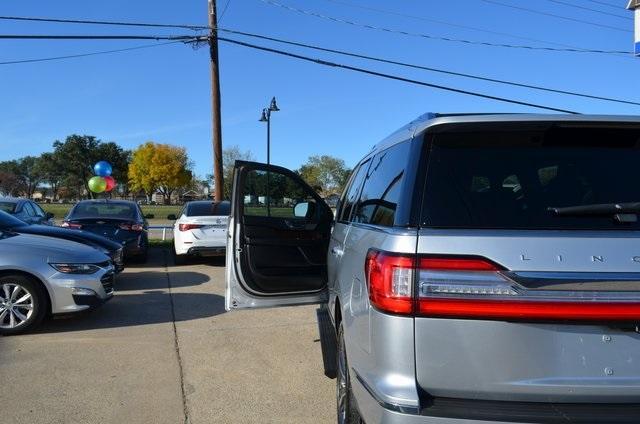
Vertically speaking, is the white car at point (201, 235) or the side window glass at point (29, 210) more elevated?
the side window glass at point (29, 210)

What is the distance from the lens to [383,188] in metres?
3.26

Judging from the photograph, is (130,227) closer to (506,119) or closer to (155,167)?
(506,119)

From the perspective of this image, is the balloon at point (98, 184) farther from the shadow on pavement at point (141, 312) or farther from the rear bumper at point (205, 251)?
the shadow on pavement at point (141, 312)

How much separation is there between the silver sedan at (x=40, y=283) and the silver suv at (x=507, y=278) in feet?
16.0

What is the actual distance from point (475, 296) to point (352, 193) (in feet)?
7.81

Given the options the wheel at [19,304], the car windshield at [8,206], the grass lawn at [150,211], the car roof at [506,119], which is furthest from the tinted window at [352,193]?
the grass lawn at [150,211]

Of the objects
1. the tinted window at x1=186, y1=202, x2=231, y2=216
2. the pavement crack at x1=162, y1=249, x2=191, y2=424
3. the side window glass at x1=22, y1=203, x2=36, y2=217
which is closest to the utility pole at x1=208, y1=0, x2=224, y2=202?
the tinted window at x1=186, y1=202, x2=231, y2=216

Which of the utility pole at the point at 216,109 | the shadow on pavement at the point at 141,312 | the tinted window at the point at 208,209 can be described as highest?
the utility pole at the point at 216,109

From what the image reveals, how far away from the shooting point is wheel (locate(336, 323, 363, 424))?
10.9 feet

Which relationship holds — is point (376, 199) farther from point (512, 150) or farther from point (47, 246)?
point (47, 246)

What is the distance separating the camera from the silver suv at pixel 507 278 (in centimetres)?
230

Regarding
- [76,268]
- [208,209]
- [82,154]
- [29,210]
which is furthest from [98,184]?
[82,154]

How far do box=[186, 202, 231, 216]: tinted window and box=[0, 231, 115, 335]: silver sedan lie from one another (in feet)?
18.3

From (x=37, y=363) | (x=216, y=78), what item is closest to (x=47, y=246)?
(x=37, y=363)
